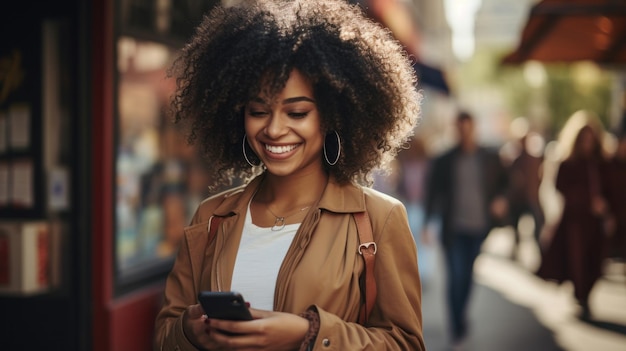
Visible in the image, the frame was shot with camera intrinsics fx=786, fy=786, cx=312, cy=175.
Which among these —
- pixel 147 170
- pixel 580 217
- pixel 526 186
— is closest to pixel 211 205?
pixel 147 170

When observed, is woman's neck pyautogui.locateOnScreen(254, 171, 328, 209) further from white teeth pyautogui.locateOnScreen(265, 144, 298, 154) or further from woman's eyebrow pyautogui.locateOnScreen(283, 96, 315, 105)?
woman's eyebrow pyautogui.locateOnScreen(283, 96, 315, 105)

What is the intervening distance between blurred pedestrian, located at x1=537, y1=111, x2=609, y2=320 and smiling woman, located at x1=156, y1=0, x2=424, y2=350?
613 centimetres

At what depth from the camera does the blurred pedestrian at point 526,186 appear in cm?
1131

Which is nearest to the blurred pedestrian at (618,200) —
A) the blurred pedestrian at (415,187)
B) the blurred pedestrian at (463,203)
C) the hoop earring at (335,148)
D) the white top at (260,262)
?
the blurred pedestrian at (463,203)

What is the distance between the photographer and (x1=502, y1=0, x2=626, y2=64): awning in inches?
298

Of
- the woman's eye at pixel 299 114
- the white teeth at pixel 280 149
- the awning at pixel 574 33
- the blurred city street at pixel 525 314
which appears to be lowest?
the blurred city street at pixel 525 314

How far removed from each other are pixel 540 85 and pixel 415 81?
39.0 meters

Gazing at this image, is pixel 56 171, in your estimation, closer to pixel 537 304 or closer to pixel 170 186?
pixel 170 186

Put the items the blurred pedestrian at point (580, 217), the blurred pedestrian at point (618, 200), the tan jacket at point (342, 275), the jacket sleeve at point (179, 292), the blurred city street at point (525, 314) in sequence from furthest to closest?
the blurred pedestrian at point (618, 200) < the blurred pedestrian at point (580, 217) < the blurred city street at point (525, 314) < the jacket sleeve at point (179, 292) < the tan jacket at point (342, 275)

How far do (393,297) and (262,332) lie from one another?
438mm

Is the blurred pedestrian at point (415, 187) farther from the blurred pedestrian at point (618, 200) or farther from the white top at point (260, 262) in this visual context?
the white top at point (260, 262)

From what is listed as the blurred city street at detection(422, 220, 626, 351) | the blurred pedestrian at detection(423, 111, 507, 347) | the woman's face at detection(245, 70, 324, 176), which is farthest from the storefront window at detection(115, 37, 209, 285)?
the woman's face at detection(245, 70, 324, 176)

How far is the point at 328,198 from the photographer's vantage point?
2.55 m

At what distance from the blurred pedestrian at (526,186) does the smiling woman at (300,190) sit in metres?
8.98
